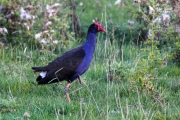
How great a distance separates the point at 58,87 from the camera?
823cm

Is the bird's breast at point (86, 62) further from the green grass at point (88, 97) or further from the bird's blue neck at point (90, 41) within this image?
the green grass at point (88, 97)

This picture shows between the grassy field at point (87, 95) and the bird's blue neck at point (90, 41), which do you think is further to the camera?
the bird's blue neck at point (90, 41)

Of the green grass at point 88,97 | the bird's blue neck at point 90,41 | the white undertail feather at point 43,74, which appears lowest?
the green grass at point 88,97

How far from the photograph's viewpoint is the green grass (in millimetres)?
6773

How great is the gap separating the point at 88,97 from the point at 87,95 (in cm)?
11

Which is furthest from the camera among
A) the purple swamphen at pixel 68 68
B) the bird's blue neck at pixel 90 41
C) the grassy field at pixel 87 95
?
the bird's blue neck at pixel 90 41

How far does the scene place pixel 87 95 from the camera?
777 centimetres

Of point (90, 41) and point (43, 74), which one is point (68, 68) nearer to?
point (43, 74)

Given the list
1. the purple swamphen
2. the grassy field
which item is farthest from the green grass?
the purple swamphen

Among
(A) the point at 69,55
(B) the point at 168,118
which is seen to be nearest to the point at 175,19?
(A) the point at 69,55

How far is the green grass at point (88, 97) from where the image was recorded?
6.77 m

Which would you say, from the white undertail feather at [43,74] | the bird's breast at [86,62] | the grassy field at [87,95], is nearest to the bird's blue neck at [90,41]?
the bird's breast at [86,62]

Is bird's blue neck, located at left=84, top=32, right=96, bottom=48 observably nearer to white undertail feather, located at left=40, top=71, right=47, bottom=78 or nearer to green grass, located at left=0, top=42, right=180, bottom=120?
green grass, located at left=0, top=42, right=180, bottom=120

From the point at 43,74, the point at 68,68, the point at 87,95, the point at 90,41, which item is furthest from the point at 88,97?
the point at 90,41
